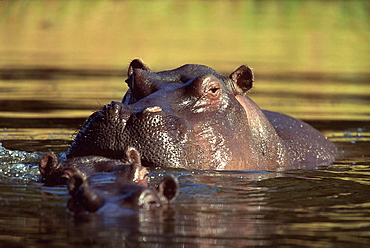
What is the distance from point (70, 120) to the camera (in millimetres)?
11109

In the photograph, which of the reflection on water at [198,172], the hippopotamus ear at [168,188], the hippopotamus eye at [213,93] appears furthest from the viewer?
the hippopotamus eye at [213,93]

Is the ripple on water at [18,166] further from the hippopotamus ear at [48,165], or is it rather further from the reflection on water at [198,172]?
the hippopotamus ear at [48,165]

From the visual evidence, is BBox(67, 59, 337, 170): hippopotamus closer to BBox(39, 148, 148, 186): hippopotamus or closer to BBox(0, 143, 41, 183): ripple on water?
BBox(39, 148, 148, 186): hippopotamus

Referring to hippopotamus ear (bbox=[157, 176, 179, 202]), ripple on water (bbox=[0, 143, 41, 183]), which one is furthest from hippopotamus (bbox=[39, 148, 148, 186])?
ripple on water (bbox=[0, 143, 41, 183])

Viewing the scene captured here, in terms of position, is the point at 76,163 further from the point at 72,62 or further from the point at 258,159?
the point at 72,62

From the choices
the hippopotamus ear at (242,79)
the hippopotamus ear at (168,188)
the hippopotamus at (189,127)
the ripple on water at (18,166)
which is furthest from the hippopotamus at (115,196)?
the hippopotamus ear at (242,79)

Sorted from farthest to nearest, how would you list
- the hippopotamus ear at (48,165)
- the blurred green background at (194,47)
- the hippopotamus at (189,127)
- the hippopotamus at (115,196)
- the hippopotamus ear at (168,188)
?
the blurred green background at (194,47), the hippopotamus at (189,127), the hippopotamus ear at (48,165), the hippopotamus ear at (168,188), the hippopotamus at (115,196)

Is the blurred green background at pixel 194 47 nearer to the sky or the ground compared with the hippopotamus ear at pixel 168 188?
nearer to the sky

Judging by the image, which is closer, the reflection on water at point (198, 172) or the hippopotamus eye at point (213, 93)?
the reflection on water at point (198, 172)

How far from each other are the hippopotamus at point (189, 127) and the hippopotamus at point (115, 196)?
2.52 ft

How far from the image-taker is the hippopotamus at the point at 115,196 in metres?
4.66

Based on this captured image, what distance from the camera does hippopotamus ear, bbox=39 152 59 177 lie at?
5461 millimetres

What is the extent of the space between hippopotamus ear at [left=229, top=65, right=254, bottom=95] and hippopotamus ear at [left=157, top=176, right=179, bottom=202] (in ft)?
8.64

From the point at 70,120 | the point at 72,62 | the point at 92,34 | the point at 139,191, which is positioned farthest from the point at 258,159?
the point at 92,34
